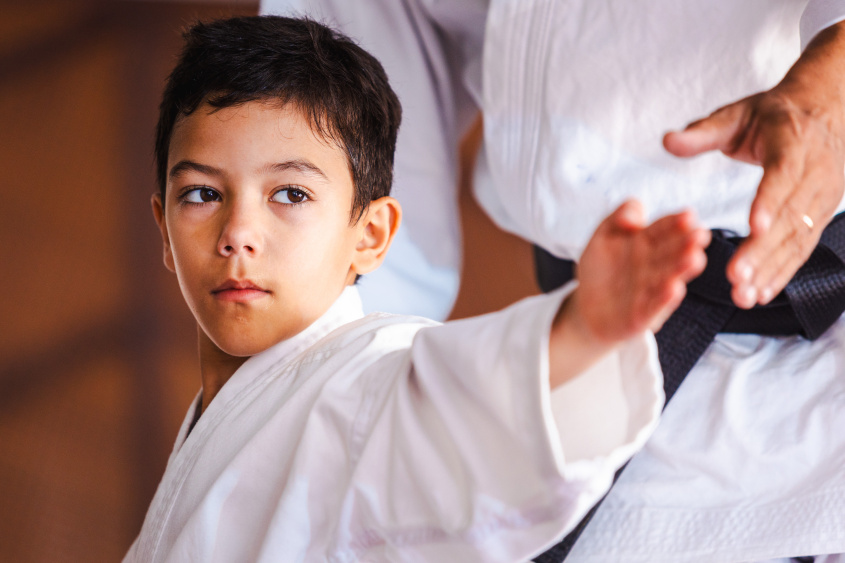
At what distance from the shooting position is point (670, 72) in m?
0.59

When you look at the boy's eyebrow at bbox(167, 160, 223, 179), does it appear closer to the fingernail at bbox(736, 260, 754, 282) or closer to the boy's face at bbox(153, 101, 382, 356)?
the boy's face at bbox(153, 101, 382, 356)

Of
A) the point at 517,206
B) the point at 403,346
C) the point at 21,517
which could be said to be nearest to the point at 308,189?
the point at 403,346

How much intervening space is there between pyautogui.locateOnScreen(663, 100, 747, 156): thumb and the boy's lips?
0.26m

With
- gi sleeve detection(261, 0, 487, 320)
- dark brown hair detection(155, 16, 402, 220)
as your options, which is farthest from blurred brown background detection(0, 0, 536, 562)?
dark brown hair detection(155, 16, 402, 220)

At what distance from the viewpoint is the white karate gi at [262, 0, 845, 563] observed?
0.43 m

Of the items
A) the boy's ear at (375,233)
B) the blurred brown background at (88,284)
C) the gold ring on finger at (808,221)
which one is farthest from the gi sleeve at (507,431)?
the blurred brown background at (88,284)

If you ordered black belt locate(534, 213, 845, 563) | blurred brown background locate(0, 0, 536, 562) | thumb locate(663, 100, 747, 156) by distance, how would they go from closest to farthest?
thumb locate(663, 100, 747, 156), black belt locate(534, 213, 845, 563), blurred brown background locate(0, 0, 536, 562)

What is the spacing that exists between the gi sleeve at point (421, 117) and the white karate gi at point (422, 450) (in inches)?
11.3

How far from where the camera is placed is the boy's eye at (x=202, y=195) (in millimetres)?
493

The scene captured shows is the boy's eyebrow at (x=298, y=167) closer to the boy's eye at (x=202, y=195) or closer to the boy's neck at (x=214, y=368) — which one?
the boy's eye at (x=202, y=195)

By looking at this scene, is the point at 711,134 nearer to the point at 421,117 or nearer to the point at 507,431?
the point at 507,431

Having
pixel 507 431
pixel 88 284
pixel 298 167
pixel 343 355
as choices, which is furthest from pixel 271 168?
pixel 88 284

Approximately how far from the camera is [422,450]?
0.32 meters

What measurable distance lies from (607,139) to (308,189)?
26 cm
